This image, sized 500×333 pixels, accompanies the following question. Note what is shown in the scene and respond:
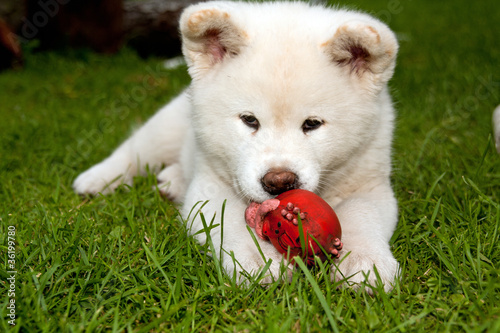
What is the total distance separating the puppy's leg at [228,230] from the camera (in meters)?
2.21

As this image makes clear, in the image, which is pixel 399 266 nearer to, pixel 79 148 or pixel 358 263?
pixel 358 263

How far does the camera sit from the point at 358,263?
2207 millimetres

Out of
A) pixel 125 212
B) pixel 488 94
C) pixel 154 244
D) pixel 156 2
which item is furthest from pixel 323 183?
pixel 156 2

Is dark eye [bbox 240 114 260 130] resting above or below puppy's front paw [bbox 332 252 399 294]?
above

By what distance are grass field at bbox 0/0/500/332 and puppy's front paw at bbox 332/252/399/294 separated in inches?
2.1

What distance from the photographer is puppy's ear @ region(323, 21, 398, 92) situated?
2.38m

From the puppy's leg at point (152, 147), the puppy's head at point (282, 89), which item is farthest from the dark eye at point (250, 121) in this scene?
the puppy's leg at point (152, 147)

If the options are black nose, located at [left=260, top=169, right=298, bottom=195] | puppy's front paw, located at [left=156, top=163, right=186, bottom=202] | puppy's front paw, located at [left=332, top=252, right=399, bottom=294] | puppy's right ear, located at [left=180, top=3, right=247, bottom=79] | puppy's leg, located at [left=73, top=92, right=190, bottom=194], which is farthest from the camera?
puppy's leg, located at [left=73, top=92, right=190, bottom=194]

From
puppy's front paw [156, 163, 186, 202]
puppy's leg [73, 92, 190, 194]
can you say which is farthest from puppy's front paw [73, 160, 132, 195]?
puppy's front paw [156, 163, 186, 202]

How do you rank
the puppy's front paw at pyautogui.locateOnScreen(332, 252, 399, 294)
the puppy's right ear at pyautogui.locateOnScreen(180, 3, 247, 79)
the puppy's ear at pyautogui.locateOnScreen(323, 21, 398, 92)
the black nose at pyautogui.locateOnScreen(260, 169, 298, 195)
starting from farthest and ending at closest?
the puppy's right ear at pyautogui.locateOnScreen(180, 3, 247, 79), the puppy's ear at pyautogui.locateOnScreen(323, 21, 398, 92), the black nose at pyautogui.locateOnScreen(260, 169, 298, 195), the puppy's front paw at pyautogui.locateOnScreen(332, 252, 399, 294)

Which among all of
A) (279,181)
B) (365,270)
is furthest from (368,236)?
(279,181)

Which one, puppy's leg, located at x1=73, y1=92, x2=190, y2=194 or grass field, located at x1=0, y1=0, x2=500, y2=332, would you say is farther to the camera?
puppy's leg, located at x1=73, y1=92, x2=190, y2=194

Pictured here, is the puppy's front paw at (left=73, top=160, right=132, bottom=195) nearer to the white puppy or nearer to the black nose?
the white puppy

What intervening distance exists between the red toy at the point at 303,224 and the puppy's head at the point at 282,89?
0.11 m
